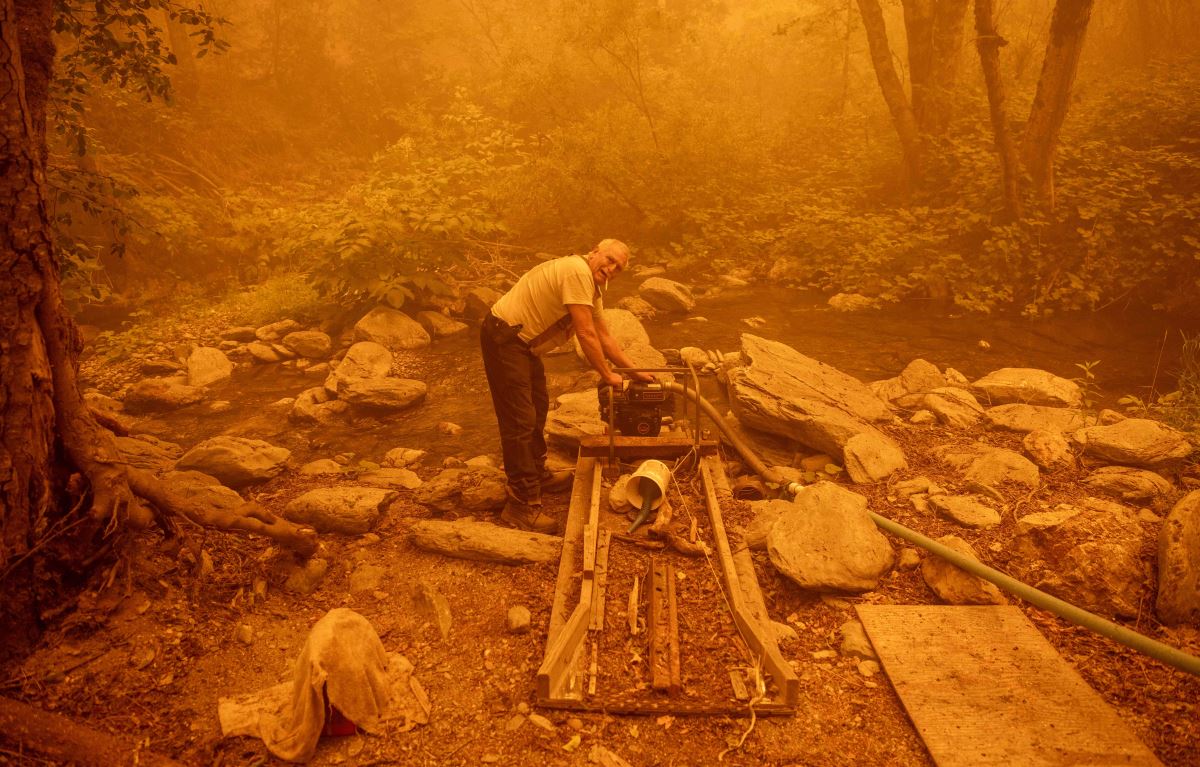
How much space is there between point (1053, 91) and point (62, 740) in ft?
38.6

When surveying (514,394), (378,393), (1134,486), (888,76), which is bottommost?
(1134,486)

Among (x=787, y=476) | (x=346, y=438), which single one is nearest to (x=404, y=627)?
(x=787, y=476)

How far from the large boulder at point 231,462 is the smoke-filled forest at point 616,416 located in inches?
1.5

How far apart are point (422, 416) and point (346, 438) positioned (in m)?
0.82

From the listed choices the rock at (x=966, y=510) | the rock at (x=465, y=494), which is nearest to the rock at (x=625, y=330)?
the rock at (x=465, y=494)

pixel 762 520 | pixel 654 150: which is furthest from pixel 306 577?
pixel 654 150

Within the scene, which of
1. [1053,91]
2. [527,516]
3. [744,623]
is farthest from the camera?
[1053,91]

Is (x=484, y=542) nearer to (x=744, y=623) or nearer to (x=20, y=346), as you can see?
(x=744, y=623)

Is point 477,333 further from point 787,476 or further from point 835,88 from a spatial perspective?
point 835,88

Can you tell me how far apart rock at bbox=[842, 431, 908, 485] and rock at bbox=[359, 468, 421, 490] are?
3.44 metres

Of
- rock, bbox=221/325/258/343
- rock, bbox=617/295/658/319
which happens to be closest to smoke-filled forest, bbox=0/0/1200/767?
rock, bbox=221/325/258/343

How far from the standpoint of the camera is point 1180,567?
11.1 feet

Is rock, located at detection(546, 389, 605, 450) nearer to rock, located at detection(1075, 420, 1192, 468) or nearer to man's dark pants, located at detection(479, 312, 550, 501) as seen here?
man's dark pants, located at detection(479, 312, 550, 501)

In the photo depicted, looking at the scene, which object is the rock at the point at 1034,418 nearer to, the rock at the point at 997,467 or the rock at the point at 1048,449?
the rock at the point at 1048,449
